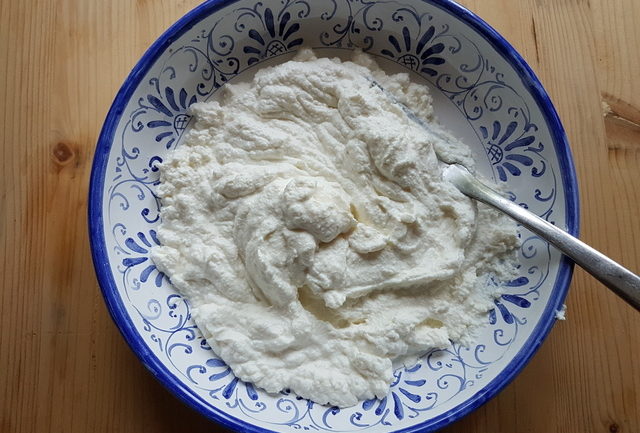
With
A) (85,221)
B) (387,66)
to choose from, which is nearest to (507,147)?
(387,66)

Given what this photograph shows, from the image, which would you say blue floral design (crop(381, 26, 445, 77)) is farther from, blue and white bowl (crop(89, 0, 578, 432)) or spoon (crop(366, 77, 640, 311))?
spoon (crop(366, 77, 640, 311))

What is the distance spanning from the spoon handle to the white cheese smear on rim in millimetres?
37

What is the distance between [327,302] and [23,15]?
1.13 m

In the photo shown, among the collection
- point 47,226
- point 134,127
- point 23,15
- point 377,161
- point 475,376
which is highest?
point 23,15

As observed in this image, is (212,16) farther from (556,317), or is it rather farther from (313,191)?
(556,317)

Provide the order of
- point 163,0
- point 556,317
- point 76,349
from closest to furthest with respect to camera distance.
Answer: point 556,317
point 76,349
point 163,0

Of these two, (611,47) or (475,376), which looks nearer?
(475,376)

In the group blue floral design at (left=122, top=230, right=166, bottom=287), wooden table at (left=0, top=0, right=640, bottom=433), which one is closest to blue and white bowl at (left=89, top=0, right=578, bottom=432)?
blue floral design at (left=122, top=230, right=166, bottom=287)

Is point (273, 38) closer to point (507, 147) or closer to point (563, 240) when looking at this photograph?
point (507, 147)

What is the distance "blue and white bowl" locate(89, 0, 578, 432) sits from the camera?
4.07ft

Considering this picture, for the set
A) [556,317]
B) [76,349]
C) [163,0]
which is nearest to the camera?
[556,317]

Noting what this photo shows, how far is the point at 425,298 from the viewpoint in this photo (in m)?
1.32

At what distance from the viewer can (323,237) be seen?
1250mm

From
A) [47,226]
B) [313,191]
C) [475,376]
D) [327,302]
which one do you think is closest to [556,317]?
[475,376]
